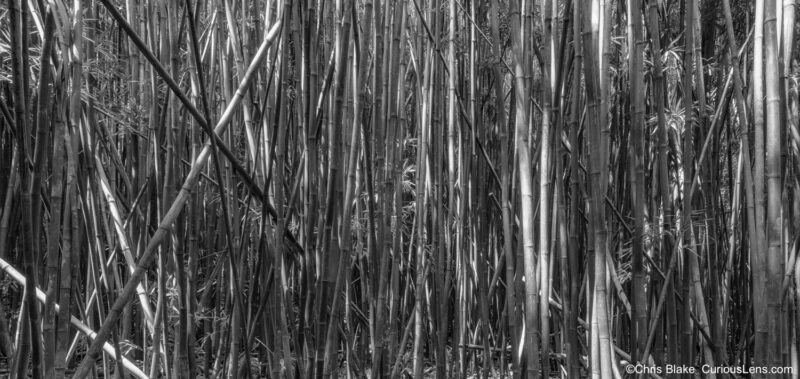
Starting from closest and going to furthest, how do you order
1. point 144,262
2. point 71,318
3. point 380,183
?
1. point 144,262
2. point 71,318
3. point 380,183

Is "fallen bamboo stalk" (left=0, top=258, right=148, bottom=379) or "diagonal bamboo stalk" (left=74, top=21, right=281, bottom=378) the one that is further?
"fallen bamboo stalk" (left=0, top=258, right=148, bottom=379)

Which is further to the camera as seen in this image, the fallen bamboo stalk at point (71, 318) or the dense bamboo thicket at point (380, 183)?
the fallen bamboo stalk at point (71, 318)

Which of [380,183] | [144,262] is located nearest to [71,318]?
[144,262]

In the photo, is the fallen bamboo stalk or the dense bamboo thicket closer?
the dense bamboo thicket

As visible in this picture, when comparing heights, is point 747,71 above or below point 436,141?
above

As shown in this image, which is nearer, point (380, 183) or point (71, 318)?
point (71, 318)

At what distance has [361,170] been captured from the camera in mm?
1800

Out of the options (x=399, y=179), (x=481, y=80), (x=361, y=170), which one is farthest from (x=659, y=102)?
(x=481, y=80)

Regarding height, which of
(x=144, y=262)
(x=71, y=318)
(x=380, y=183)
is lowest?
(x=71, y=318)

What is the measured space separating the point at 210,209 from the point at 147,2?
942 mm

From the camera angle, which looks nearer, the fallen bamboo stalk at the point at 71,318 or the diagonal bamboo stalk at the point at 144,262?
the diagonal bamboo stalk at the point at 144,262

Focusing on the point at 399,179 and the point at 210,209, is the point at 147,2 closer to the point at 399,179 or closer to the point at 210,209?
the point at 399,179

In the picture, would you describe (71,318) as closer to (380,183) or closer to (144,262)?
(144,262)

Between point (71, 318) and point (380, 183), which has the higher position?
point (380, 183)
